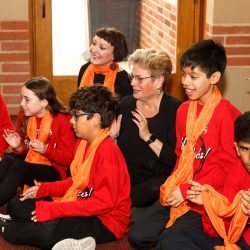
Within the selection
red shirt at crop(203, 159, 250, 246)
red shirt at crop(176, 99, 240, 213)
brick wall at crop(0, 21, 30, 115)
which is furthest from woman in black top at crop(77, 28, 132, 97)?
red shirt at crop(203, 159, 250, 246)

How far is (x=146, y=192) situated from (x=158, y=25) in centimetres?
230

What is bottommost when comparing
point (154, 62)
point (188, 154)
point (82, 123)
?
point (188, 154)

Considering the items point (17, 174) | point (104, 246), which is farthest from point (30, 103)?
point (104, 246)

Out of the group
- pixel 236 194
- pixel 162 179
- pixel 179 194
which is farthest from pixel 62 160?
pixel 236 194

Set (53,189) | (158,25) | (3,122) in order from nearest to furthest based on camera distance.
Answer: (53,189) → (3,122) → (158,25)

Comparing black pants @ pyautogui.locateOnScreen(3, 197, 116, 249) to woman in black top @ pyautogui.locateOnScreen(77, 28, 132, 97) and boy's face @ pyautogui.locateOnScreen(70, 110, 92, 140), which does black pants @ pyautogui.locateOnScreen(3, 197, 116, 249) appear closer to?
boy's face @ pyautogui.locateOnScreen(70, 110, 92, 140)

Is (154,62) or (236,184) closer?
(236,184)

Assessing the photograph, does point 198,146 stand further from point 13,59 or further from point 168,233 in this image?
point 13,59

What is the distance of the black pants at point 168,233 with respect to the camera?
2.80 metres

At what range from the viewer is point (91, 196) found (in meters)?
3.06

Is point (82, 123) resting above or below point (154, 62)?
below

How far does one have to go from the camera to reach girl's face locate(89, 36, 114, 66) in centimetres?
403

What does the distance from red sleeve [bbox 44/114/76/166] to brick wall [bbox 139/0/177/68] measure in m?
1.89

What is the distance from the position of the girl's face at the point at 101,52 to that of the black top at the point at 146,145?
61cm
